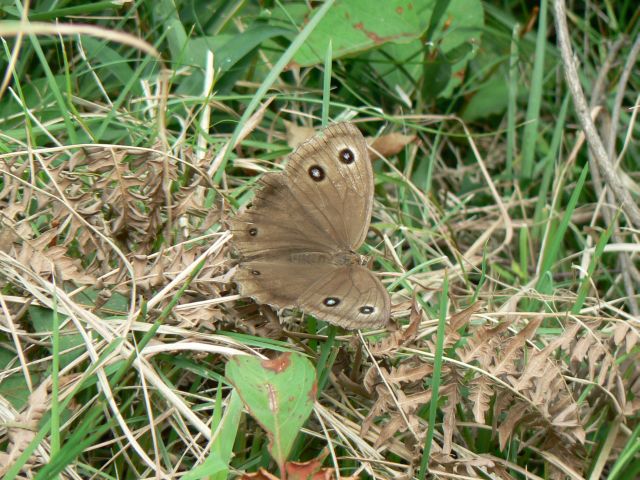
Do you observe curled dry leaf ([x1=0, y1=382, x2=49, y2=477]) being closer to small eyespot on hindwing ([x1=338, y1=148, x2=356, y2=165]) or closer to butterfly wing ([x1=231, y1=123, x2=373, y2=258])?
butterfly wing ([x1=231, y1=123, x2=373, y2=258])

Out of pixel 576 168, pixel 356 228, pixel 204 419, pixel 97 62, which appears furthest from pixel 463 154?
pixel 204 419

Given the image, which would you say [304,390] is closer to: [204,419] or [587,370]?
[204,419]

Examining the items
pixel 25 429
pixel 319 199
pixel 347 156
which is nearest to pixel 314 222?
pixel 319 199

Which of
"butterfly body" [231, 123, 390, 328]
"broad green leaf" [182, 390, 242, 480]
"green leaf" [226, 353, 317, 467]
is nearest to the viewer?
"broad green leaf" [182, 390, 242, 480]

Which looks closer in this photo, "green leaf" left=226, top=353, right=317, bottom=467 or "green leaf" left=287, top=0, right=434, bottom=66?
"green leaf" left=226, top=353, right=317, bottom=467

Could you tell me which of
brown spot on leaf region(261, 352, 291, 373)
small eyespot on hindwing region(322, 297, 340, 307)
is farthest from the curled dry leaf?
small eyespot on hindwing region(322, 297, 340, 307)

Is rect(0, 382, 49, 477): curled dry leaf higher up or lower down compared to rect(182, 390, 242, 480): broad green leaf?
higher up

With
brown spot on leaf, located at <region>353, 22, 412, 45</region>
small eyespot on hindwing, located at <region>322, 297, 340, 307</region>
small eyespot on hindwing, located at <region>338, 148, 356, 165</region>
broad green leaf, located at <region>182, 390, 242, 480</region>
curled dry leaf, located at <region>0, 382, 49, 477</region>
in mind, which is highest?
brown spot on leaf, located at <region>353, 22, 412, 45</region>

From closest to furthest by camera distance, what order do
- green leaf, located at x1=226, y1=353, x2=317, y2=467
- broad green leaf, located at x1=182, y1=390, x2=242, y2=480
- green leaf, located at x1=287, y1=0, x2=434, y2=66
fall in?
broad green leaf, located at x1=182, y1=390, x2=242, y2=480
green leaf, located at x1=226, y1=353, x2=317, y2=467
green leaf, located at x1=287, y1=0, x2=434, y2=66
